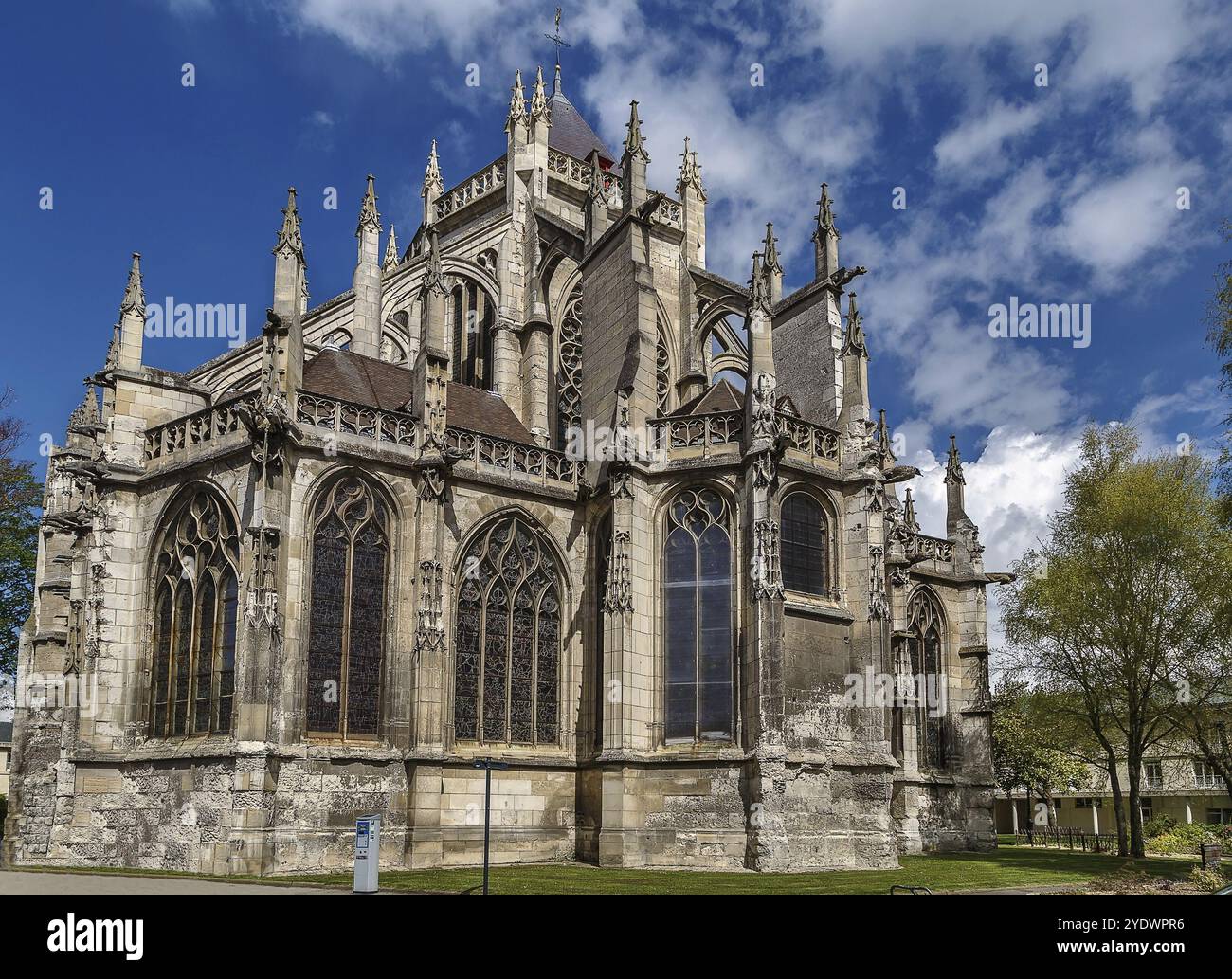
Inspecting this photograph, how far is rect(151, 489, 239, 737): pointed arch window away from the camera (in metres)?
20.9

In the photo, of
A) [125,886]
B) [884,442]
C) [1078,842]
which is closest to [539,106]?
[884,442]

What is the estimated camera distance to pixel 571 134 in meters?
44.4

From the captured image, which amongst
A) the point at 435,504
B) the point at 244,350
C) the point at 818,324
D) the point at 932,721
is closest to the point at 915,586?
the point at 932,721

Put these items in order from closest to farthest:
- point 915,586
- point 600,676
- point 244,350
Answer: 1. point 600,676
2. point 244,350
3. point 915,586

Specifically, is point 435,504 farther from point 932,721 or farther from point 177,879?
point 932,721

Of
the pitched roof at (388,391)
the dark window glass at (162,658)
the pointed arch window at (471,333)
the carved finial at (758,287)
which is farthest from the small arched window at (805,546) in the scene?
the dark window glass at (162,658)

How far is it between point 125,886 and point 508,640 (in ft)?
32.2

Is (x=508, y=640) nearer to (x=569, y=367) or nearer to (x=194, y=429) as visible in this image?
(x=194, y=429)

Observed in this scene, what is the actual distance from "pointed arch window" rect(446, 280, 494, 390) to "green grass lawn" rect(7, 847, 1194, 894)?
1595 cm

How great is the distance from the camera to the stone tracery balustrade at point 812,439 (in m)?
24.3

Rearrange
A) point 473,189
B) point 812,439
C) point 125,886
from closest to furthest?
point 125,886, point 812,439, point 473,189
